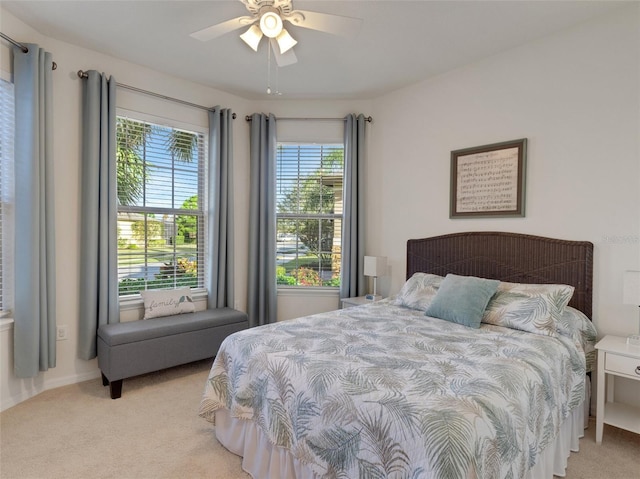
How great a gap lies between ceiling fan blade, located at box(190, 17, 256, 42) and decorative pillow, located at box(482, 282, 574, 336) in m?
2.44

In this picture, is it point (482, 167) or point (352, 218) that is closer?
point (482, 167)

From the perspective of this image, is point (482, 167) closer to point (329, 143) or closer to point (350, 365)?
point (329, 143)

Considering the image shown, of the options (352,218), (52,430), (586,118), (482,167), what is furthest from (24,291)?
(586,118)

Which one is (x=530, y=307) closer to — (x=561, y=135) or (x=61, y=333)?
(x=561, y=135)

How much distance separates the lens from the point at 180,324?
3.15 meters

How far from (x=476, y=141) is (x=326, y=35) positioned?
162 cm

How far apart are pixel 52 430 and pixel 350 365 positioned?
2089 millimetres

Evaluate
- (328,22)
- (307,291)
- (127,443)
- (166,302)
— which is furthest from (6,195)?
(307,291)

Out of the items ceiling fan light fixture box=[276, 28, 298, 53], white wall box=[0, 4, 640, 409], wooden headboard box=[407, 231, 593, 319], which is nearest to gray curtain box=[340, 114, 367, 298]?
white wall box=[0, 4, 640, 409]

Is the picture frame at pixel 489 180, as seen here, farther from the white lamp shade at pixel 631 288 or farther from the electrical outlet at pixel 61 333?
the electrical outlet at pixel 61 333

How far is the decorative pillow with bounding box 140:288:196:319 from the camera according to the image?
332 centimetres

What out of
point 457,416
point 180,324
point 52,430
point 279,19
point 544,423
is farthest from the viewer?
point 180,324

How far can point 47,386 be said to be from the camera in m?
2.91

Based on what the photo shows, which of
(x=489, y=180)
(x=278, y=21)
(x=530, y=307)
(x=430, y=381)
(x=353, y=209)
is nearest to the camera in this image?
(x=430, y=381)
